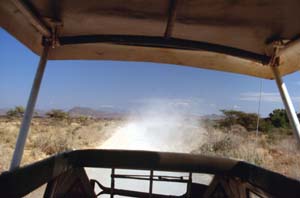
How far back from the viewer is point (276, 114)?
1950cm

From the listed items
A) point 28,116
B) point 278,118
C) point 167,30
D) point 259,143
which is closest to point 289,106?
point 167,30

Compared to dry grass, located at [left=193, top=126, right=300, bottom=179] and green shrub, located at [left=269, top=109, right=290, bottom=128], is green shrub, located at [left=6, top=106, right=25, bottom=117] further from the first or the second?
green shrub, located at [left=269, top=109, right=290, bottom=128]

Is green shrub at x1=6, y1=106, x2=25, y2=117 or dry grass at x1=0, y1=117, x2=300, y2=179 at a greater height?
green shrub at x1=6, y1=106, x2=25, y2=117

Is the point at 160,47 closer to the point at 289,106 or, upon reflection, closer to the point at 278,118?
the point at 289,106

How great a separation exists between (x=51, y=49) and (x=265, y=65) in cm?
166

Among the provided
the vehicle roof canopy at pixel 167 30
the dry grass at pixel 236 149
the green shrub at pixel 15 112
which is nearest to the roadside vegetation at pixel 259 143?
the dry grass at pixel 236 149

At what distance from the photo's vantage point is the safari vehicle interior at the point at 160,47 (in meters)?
1.72

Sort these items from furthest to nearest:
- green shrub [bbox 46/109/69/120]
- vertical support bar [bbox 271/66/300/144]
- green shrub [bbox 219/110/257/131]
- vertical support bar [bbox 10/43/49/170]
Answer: green shrub [bbox 46/109/69/120]
green shrub [bbox 219/110/257/131]
vertical support bar [bbox 271/66/300/144]
vertical support bar [bbox 10/43/49/170]

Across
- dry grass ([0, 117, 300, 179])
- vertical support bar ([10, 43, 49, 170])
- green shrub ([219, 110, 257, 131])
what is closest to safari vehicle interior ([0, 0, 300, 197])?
vertical support bar ([10, 43, 49, 170])

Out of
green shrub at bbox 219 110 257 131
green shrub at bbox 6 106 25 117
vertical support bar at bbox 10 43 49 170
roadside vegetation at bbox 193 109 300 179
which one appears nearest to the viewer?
vertical support bar at bbox 10 43 49 170

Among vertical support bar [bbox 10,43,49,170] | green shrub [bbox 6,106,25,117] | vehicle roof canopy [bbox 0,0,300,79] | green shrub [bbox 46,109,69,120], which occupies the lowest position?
vertical support bar [bbox 10,43,49,170]

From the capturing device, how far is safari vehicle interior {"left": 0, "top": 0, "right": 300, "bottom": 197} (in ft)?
5.65

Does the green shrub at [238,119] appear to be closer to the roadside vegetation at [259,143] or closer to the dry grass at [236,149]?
the roadside vegetation at [259,143]

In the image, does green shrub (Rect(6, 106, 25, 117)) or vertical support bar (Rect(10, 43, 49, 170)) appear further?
green shrub (Rect(6, 106, 25, 117))
